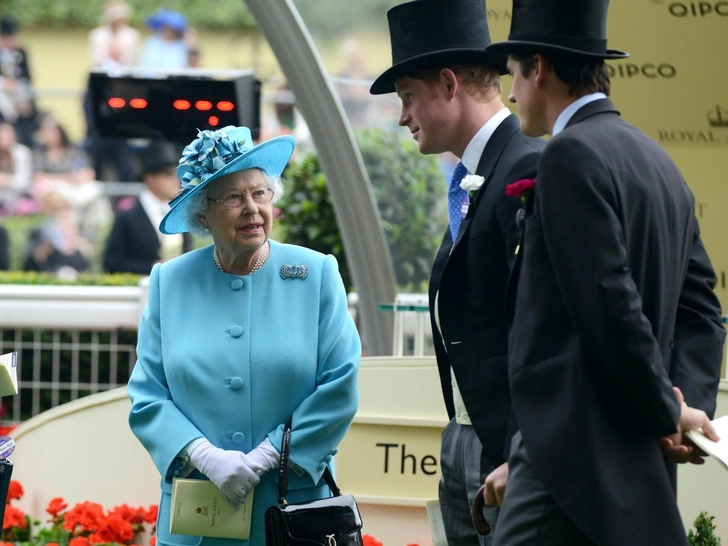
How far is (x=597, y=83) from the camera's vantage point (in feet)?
8.36

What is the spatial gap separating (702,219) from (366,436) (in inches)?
83.0

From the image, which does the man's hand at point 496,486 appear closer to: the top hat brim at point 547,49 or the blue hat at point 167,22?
the top hat brim at point 547,49

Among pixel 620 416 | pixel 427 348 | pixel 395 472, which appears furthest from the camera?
pixel 427 348

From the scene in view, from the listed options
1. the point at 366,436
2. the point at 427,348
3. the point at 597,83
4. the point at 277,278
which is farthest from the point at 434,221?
the point at 597,83

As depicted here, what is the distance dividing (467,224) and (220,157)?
79 cm

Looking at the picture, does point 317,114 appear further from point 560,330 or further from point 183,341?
point 560,330

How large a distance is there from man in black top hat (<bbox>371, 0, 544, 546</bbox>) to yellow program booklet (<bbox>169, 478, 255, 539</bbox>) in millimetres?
544

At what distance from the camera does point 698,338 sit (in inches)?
102

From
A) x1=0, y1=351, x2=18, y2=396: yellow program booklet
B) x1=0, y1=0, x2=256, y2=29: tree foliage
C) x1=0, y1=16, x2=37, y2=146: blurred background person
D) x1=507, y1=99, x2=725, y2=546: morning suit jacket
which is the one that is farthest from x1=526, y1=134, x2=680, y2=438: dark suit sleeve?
x1=0, y1=0, x2=256, y2=29: tree foliage

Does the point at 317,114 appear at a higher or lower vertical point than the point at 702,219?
higher

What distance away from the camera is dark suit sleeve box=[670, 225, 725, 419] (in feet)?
8.33

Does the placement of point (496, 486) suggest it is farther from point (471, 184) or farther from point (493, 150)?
point (493, 150)

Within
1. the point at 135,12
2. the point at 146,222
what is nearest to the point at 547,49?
the point at 146,222

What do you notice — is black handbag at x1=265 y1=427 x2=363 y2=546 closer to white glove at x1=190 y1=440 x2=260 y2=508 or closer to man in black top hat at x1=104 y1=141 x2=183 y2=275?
white glove at x1=190 y1=440 x2=260 y2=508
